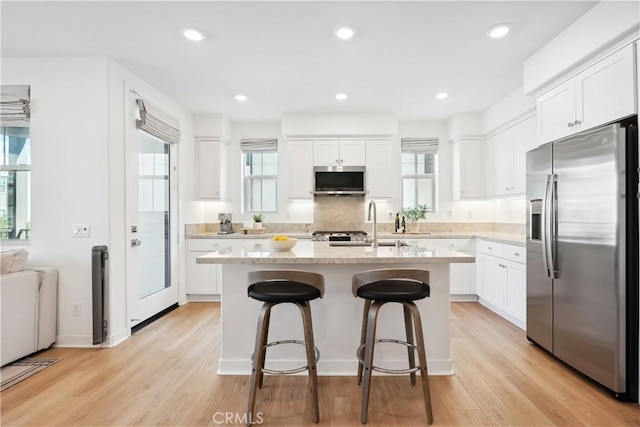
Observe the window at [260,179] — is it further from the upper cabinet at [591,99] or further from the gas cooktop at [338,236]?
the upper cabinet at [591,99]

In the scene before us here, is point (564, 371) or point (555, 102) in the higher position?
point (555, 102)

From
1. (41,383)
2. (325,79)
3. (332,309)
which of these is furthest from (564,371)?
(41,383)

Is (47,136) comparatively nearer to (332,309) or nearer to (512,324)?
(332,309)

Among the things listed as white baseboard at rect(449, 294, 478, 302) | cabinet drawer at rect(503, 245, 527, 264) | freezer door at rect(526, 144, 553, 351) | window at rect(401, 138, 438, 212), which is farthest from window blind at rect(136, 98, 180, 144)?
white baseboard at rect(449, 294, 478, 302)

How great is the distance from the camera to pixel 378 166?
500cm

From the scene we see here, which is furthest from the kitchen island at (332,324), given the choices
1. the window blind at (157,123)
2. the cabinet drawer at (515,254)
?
the window blind at (157,123)

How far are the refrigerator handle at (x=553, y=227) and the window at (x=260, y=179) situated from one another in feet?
12.3

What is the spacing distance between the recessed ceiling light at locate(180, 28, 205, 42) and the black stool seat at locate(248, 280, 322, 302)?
2.00 m

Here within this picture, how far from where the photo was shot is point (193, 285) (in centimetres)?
475

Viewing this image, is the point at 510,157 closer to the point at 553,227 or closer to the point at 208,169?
the point at 553,227

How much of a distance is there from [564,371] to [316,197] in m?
3.55

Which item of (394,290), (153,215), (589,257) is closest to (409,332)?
Result: (394,290)

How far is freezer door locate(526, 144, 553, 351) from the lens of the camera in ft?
9.21

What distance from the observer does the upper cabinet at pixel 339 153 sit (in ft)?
16.4
